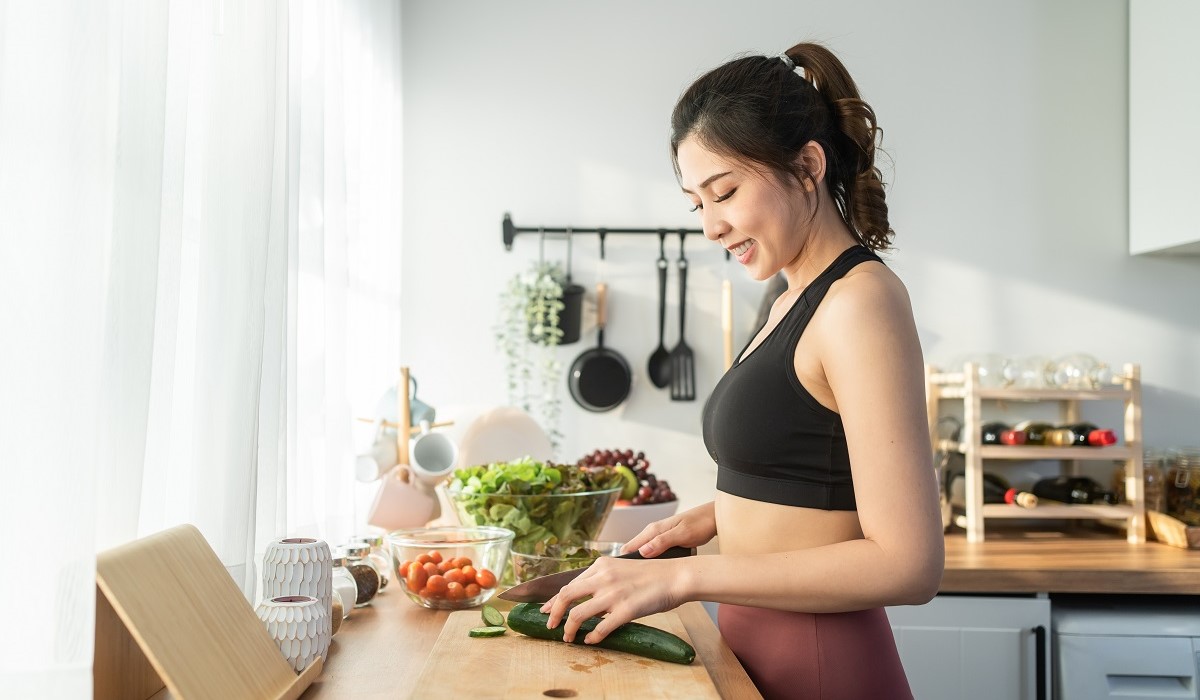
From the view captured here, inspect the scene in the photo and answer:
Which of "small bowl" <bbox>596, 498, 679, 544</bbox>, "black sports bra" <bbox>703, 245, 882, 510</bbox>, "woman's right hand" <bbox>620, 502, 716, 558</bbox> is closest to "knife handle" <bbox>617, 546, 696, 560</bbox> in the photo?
"woman's right hand" <bbox>620, 502, 716, 558</bbox>

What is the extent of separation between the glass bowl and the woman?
1.83ft

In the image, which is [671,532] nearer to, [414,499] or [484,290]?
[414,499]

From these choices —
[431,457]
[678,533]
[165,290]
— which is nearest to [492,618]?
[678,533]

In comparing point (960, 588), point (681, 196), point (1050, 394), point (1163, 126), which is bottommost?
point (960, 588)

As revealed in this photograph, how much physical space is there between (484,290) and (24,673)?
6.95ft

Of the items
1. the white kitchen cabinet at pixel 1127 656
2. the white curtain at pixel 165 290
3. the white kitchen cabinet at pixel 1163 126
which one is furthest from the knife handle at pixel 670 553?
the white kitchen cabinet at pixel 1163 126

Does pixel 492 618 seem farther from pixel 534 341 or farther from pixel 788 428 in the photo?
pixel 534 341

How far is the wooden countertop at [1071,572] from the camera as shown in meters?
2.12

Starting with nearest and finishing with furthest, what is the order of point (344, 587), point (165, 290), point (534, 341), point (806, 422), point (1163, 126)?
point (806, 422)
point (165, 290)
point (344, 587)
point (1163, 126)
point (534, 341)

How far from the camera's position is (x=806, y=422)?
0.97 meters

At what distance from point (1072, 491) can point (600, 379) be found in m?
1.33

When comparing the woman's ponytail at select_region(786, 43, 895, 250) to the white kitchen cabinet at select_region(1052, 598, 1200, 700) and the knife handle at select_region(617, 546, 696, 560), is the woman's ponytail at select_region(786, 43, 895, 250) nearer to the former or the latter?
the knife handle at select_region(617, 546, 696, 560)

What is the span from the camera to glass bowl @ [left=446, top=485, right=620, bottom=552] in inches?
63.9

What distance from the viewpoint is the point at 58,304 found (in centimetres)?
78
